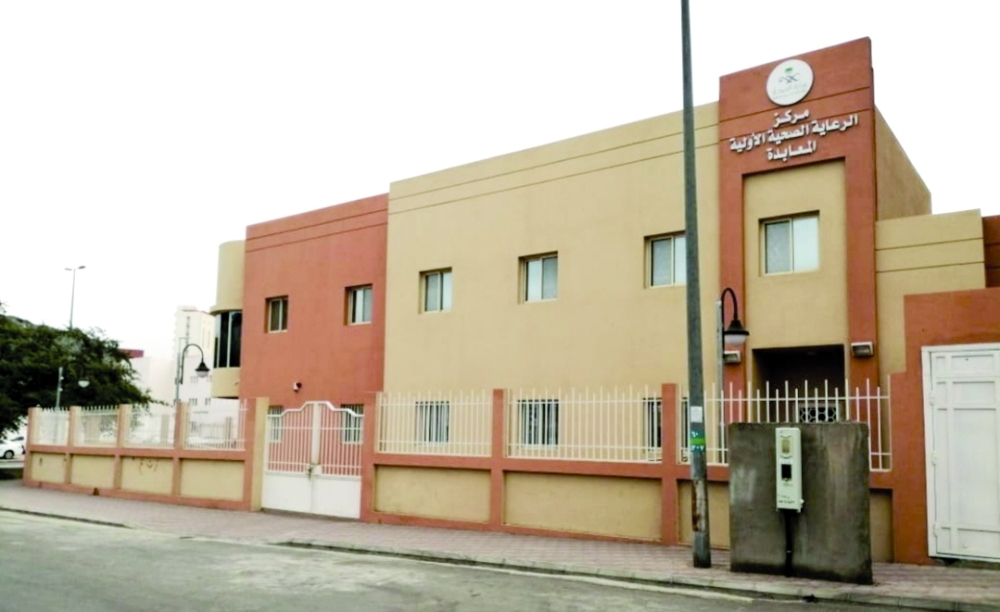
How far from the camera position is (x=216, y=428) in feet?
63.5

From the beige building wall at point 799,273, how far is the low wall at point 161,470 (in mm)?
9745

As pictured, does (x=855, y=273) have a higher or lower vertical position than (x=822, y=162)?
lower

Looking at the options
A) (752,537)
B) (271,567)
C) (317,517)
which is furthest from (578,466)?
(317,517)

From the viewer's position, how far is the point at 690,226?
11250 millimetres

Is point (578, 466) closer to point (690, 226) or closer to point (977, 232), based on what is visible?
point (690, 226)

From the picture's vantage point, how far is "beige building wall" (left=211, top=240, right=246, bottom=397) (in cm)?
2783

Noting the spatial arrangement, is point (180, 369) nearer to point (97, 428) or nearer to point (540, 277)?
point (97, 428)

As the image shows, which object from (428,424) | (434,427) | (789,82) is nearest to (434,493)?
(434,427)

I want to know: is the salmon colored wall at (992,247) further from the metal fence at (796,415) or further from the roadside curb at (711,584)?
the roadside curb at (711,584)

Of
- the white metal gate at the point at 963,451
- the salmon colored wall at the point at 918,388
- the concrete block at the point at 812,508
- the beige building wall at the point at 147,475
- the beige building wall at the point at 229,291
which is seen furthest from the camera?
the beige building wall at the point at 229,291

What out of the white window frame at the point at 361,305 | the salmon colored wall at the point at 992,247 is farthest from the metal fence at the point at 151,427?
the salmon colored wall at the point at 992,247

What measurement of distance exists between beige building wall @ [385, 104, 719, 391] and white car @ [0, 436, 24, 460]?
3009cm

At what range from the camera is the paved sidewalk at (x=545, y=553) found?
→ 9.24m

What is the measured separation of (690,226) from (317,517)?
9.27m
